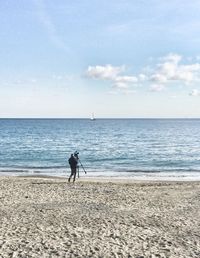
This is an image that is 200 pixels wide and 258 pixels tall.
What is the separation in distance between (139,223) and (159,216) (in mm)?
1477

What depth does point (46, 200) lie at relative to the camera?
738 inches

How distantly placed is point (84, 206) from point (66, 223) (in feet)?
9.66

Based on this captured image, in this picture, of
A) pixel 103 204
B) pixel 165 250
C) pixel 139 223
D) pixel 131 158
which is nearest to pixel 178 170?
pixel 131 158

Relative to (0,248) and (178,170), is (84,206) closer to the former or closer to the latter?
(0,248)

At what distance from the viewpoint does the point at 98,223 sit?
14516 mm

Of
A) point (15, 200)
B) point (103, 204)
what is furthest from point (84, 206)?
point (15, 200)

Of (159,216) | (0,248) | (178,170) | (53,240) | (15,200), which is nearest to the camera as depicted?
(0,248)

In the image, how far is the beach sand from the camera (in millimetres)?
11633

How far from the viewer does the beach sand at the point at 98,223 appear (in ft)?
38.2

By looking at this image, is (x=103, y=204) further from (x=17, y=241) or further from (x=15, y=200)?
(x=17, y=241)

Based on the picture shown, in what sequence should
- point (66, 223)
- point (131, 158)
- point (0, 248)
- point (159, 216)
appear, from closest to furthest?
1. point (0, 248)
2. point (66, 223)
3. point (159, 216)
4. point (131, 158)

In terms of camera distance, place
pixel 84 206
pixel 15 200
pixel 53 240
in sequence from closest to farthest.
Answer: pixel 53 240 → pixel 84 206 → pixel 15 200

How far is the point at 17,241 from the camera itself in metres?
12.2

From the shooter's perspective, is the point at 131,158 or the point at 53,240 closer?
the point at 53,240
